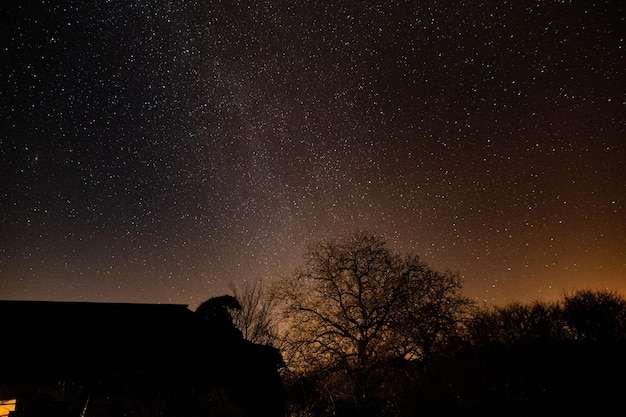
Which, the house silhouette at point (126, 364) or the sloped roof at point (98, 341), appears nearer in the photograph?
the house silhouette at point (126, 364)

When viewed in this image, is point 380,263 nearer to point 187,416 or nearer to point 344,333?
point 344,333

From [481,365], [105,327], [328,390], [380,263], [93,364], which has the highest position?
[380,263]

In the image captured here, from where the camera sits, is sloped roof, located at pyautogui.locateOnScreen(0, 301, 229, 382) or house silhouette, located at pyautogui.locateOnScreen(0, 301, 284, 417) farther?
sloped roof, located at pyautogui.locateOnScreen(0, 301, 229, 382)

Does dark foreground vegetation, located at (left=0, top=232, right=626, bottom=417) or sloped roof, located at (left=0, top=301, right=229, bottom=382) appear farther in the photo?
sloped roof, located at (left=0, top=301, right=229, bottom=382)

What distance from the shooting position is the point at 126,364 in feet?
42.1

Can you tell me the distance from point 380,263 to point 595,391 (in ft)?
32.9

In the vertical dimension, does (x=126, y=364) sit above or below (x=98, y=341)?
below

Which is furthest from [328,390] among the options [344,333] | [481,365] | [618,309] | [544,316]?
[618,309]

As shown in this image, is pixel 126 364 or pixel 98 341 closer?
pixel 126 364

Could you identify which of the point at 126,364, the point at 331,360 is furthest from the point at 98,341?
the point at 331,360

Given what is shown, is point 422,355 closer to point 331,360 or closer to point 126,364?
point 331,360

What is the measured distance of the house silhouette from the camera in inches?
440

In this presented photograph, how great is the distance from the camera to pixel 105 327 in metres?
15.7

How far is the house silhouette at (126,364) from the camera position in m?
11.2
